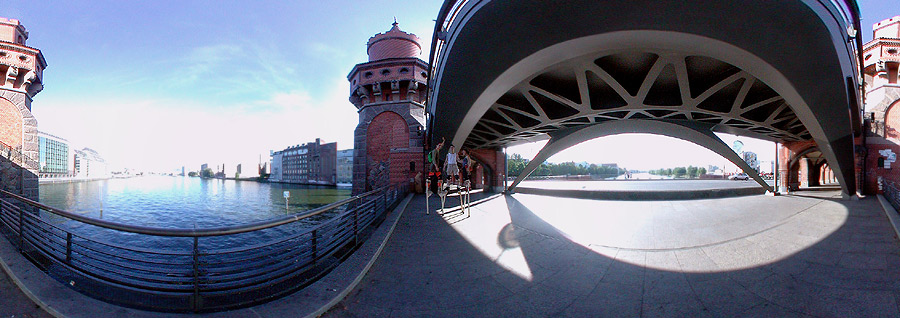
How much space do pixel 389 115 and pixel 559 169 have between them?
194ft

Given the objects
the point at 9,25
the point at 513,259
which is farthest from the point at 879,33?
the point at 9,25

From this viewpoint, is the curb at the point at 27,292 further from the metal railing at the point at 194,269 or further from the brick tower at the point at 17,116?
the brick tower at the point at 17,116

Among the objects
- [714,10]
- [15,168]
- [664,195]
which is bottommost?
[664,195]

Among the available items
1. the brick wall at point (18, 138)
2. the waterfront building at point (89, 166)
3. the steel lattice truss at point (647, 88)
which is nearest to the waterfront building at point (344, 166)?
the brick wall at point (18, 138)

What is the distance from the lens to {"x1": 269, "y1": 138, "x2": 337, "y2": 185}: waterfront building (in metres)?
68.0

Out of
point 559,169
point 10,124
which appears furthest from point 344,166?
point 10,124

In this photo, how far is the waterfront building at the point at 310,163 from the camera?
2677 inches

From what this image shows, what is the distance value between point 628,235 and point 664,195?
10.3 meters

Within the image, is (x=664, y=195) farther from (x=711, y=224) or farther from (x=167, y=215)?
(x=167, y=215)

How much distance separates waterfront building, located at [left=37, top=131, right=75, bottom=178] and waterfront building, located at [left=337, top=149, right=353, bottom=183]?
230 feet

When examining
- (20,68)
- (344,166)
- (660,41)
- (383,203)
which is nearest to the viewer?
(660,41)

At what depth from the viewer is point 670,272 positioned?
386 cm

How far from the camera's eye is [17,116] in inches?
596

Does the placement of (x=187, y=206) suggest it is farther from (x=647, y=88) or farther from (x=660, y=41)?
(x=660, y=41)
